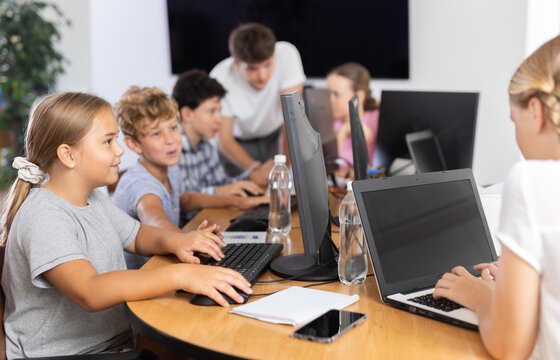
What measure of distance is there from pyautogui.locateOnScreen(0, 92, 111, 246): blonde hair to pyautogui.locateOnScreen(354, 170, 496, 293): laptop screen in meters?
0.66

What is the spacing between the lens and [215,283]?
114 cm

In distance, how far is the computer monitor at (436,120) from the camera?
2199 mm

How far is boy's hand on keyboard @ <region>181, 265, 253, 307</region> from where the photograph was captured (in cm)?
112

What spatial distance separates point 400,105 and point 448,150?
27 cm

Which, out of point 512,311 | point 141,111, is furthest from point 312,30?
point 512,311

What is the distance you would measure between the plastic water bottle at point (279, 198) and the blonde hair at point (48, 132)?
0.58m

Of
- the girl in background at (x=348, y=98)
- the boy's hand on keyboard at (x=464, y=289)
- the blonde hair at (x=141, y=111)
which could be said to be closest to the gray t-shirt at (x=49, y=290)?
the blonde hair at (x=141, y=111)

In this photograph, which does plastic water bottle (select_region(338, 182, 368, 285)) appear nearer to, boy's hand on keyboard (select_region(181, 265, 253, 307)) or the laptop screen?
the laptop screen

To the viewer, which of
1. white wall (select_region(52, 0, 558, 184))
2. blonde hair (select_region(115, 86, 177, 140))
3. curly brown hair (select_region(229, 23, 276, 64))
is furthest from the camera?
white wall (select_region(52, 0, 558, 184))

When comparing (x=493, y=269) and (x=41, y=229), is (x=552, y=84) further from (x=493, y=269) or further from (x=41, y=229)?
(x=41, y=229)

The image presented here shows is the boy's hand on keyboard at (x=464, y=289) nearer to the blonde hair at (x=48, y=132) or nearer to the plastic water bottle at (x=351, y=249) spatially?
the plastic water bottle at (x=351, y=249)

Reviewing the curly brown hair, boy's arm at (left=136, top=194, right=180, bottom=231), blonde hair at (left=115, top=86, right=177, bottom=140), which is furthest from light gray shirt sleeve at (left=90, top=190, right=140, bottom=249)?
the curly brown hair

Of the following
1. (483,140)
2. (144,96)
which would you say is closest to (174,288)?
(144,96)

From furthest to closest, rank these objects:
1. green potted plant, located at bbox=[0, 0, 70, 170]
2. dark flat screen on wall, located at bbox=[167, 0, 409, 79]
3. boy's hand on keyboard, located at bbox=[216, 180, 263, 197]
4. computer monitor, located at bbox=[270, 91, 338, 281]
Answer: green potted plant, located at bbox=[0, 0, 70, 170] → dark flat screen on wall, located at bbox=[167, 0, 409, 79] → boy's hand on keyboard, located at bbox=[216, 180, 263, 197] → computer monitor, located at bbox=[270, 91, 338, 281]
